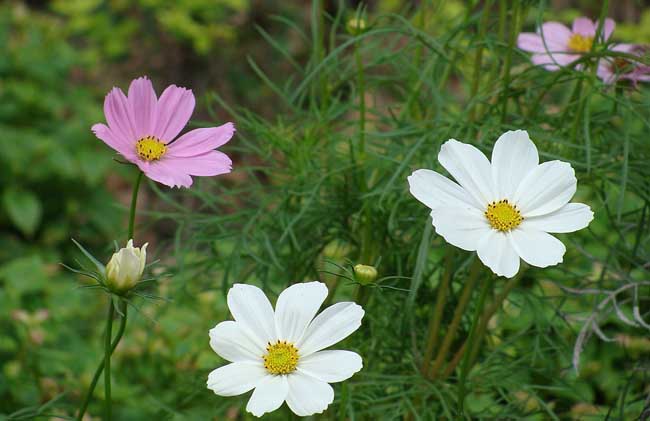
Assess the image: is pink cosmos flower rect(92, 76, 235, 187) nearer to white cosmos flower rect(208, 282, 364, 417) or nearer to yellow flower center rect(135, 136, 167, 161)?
yellow flower center rect(135, 136, 167, 161)

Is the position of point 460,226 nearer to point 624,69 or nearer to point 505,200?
point 505,200

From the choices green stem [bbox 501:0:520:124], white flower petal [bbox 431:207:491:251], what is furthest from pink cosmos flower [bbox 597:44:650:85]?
white flower petal [bbox 431:207:491:251]

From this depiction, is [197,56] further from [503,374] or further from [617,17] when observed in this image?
[503,374]

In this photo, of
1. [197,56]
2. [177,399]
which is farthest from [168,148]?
[197,56]

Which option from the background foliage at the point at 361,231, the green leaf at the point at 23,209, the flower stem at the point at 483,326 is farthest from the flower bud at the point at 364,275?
the green leaf at the point at 23,209

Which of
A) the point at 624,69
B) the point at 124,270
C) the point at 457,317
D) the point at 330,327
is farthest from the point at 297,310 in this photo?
the point at 624,69

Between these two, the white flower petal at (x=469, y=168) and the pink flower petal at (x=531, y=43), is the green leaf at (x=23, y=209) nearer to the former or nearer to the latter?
the pink flower petal at (x=531, y=43)
